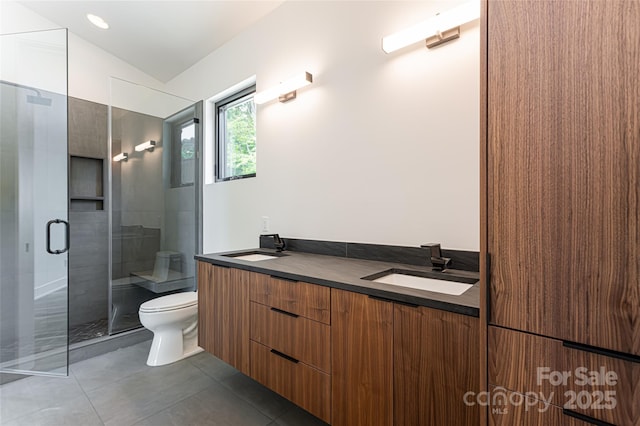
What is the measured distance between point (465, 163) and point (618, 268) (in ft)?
2.75

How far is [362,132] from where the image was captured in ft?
5.79

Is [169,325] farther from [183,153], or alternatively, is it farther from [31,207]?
[183,153]

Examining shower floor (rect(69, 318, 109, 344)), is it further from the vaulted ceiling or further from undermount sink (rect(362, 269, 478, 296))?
the vaulted ceiling

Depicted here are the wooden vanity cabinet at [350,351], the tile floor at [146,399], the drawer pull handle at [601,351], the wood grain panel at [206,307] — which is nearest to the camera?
the drawer pull handle at [601,351]

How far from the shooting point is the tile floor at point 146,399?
1.58m

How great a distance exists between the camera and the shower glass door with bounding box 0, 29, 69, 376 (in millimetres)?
2215

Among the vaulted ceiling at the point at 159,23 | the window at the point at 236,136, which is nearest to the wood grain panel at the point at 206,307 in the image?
the window at the point at 236,136

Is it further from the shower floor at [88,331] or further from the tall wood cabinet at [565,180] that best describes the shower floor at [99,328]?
the tall wood cabinet at [565,180]

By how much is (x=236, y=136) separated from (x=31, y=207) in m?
1.76

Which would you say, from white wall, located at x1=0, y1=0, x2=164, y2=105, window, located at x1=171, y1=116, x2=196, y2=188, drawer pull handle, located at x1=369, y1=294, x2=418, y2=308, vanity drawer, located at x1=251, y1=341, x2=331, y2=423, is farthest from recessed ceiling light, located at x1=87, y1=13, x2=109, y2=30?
drawer pull handle, located at x1=369, y1=294, x2=418, y2=308

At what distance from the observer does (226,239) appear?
2816mm

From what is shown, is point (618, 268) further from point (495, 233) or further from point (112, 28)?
point (112, 28)

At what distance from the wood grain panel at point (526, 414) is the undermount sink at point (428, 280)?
0.47m

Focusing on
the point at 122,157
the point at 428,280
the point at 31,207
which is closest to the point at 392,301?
the point at 428,280
